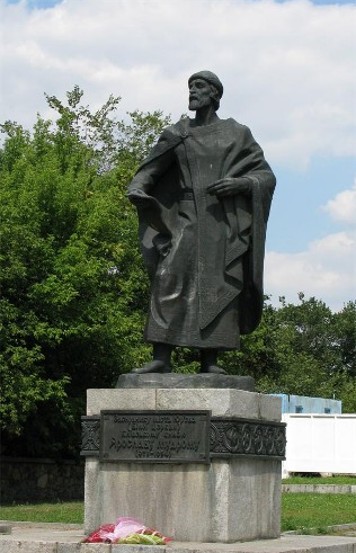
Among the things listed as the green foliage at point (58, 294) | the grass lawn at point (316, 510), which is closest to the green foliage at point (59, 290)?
the green foliage at point (58, 294)

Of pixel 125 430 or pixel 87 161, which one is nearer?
pixel 125 430

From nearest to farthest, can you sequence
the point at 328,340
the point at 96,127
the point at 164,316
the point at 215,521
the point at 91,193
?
the point at 215,521
the point at 164,316
the point at 91,193
the point at 96,127
the point at 328,340

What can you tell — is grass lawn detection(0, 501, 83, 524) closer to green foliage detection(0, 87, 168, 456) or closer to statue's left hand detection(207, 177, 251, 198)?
green foliage detection(0, 87, 168, 456)

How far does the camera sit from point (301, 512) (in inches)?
693

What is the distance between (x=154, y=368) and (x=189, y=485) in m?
1.04

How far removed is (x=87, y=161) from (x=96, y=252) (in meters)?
8.23

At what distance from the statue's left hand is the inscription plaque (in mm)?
1741

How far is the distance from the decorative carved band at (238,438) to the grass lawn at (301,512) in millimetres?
2945

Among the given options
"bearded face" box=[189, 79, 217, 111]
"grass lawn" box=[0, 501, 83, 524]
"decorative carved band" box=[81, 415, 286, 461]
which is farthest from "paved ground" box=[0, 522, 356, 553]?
"grass lawn" box=[0, 501, 83, 524]

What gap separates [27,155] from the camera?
30.5m

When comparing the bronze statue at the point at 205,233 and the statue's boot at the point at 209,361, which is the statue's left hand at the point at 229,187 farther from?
the statue's boot at the point at 209,361

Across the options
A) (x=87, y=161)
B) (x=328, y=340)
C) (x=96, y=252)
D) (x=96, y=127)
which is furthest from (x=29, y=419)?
(x=328, y=340)

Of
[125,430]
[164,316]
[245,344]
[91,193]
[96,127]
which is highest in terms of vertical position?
[96,127]

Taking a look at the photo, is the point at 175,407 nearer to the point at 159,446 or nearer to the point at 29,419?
the point at 159,446
